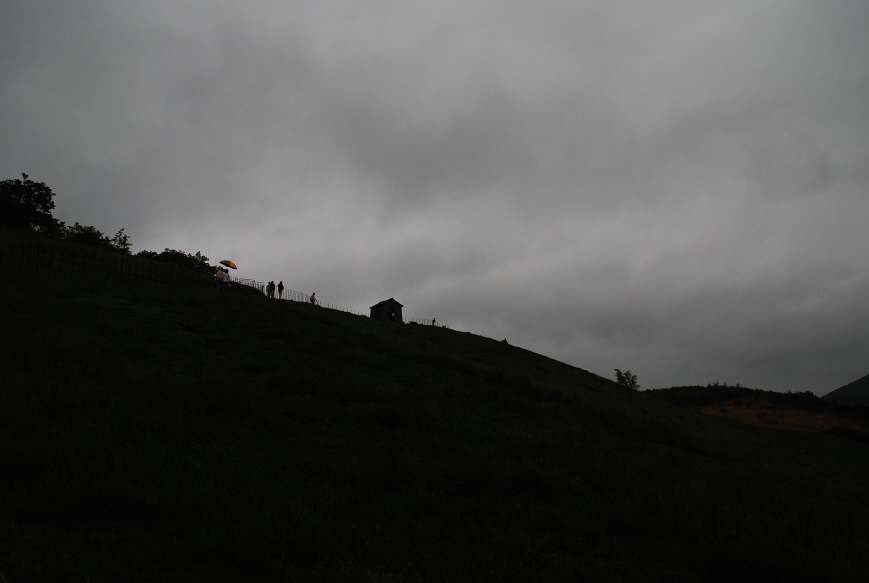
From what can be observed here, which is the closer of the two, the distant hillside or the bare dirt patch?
the distant hillside

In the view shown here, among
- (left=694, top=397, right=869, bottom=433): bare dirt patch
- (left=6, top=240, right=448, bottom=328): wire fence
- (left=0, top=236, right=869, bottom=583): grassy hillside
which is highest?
(left=6, top=240, right=448, bottom=328): wire fence

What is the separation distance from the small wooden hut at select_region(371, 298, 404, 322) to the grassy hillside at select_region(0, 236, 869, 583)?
4097 cm

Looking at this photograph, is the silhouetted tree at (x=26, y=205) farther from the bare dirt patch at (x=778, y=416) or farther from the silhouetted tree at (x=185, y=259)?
the bare dirt patch at (x=778, y=416)

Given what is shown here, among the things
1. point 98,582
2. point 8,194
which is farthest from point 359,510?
point 8,194

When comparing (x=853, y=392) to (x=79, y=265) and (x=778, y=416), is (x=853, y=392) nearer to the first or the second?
(x=778, y=416)

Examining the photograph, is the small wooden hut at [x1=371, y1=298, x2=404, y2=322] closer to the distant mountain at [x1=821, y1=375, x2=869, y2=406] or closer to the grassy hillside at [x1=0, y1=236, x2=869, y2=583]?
the grassy hillside at [x1=0, y1=236, x2=869, y2=583]

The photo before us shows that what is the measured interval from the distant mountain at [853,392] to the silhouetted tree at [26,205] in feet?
559

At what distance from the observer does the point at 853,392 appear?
456ft

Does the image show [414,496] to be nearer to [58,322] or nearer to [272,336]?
[58,322]

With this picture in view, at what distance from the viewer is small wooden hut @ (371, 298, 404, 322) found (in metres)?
54.6

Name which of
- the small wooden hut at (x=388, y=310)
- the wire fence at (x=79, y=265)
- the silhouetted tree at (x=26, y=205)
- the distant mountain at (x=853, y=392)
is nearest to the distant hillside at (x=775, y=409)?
the small wooden hut at (x=388, y=310)

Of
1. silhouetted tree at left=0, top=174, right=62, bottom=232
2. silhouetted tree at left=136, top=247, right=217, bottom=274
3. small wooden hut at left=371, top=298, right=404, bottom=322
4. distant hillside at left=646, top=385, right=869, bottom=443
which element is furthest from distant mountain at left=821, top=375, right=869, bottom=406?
silhouetted tree at left=0, top=174, right=62, bottom=232

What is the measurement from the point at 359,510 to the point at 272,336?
13.5 metres

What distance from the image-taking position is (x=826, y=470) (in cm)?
2353
